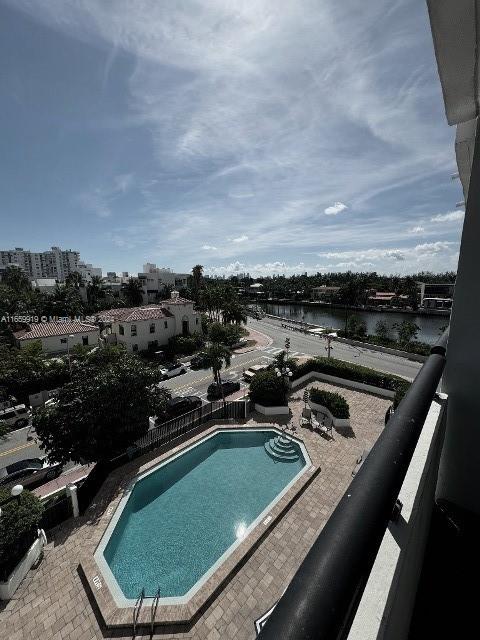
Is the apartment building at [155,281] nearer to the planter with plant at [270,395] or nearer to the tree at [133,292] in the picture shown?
the tree at [133,292]

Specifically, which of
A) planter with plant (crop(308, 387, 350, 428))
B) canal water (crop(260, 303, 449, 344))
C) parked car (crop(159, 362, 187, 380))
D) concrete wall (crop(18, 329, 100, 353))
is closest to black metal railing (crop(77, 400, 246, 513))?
planter with plant (crop(308, 387, 350, 428))

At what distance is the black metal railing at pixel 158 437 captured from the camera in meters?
11.3

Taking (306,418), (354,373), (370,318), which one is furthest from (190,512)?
(370,318)

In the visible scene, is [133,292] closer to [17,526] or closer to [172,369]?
[172,369]

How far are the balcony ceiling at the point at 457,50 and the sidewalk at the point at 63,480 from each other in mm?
15718

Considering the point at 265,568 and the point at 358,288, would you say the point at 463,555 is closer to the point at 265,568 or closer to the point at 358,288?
the point at 265,568

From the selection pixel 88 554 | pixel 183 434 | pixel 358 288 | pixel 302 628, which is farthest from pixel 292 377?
pixel 358 288

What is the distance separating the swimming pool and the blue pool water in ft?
0.08

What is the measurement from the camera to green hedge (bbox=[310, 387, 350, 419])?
52.8ft

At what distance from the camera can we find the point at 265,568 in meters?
8.51

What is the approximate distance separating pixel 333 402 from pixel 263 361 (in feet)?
44.4

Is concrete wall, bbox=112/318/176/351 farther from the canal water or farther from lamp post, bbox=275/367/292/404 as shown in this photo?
the canal water

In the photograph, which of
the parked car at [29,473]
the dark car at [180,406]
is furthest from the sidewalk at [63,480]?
the dark car at [180,406]

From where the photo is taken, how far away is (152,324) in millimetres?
32281
